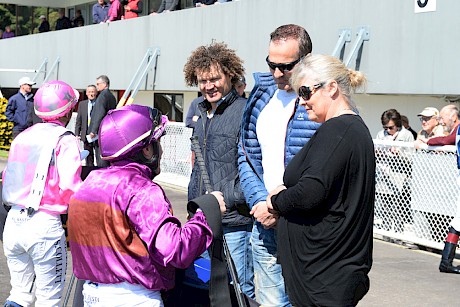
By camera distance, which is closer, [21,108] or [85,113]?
[85,113]

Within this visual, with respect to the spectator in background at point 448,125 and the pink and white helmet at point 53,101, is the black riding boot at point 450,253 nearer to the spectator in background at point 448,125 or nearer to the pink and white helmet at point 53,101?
the spectator in background at point 448,125

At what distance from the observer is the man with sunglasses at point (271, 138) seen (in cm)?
430

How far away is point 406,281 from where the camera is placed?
834 centimetres

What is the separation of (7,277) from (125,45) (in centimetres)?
1471

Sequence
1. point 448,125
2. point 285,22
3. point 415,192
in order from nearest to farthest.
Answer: point 448,125
point 415,192
point 285,22

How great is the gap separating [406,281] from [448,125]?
7.48ft

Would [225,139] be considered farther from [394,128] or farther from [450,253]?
[394,128]

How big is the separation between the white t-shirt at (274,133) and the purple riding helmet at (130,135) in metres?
0.84

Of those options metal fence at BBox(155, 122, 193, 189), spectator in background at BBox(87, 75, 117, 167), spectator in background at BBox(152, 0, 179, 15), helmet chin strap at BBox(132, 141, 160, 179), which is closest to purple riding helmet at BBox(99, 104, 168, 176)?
helmet chin strap at BBox(132, 141, 160, 179)

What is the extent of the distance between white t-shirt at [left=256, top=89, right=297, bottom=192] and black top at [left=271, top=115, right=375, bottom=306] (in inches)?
32.3

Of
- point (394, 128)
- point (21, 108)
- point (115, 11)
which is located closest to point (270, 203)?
point (394, 128)

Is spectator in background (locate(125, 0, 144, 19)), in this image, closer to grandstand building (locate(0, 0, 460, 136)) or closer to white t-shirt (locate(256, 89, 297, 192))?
grandstand building (locate(0, 0, 460, 136))

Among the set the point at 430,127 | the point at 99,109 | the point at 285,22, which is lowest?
the point at 99,109

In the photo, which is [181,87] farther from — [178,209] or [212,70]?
[212,70]
